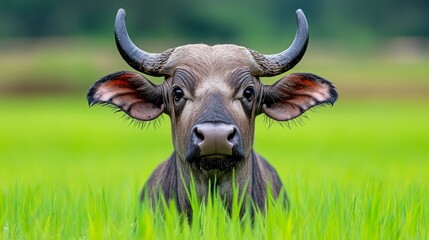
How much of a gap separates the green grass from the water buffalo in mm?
286

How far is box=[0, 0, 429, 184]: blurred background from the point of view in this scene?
18.6 m

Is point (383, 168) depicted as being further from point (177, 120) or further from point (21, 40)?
point (21, 40)

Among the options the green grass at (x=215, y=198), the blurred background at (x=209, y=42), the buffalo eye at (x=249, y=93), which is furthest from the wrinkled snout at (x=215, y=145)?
the blurred background at (x=209, y=42)

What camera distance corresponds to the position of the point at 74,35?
56.6m

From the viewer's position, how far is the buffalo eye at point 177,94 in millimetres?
6473

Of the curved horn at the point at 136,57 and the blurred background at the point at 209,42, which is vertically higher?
the blurred background at the point at 209,42

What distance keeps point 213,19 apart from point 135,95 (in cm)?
4925

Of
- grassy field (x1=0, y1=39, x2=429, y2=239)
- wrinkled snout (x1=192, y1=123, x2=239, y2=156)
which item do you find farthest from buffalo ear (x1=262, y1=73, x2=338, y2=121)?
wrinkled snout (x1=192, y1=123, x2=239, y2=156)

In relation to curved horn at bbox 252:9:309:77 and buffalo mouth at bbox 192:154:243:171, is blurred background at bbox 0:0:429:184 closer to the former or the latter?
curved horn at bbox 252:9:309:77

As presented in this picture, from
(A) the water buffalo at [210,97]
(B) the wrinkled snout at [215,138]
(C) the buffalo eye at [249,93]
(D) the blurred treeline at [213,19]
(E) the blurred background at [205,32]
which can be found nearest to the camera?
(B) the wrinkled snout at [215,138]

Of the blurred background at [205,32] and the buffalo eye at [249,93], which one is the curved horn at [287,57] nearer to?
the buffalo eye at [249,93]

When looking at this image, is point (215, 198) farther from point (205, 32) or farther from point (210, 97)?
point (205, 32)

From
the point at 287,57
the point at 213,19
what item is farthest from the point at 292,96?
the point at 213,19

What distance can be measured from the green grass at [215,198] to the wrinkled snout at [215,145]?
29cm
